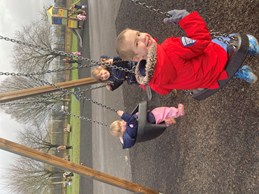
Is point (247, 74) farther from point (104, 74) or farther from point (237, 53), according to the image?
point (104, 74)

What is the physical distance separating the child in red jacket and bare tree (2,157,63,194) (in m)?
12.4

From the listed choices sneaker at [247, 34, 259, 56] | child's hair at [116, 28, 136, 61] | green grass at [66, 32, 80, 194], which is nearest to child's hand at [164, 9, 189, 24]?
child's hair at [116, 28, 136, 61]

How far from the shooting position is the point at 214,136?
397 centimetres

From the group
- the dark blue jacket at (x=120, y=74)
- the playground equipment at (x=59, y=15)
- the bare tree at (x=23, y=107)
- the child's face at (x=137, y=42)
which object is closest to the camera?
the child's face at (x=137, y=42)

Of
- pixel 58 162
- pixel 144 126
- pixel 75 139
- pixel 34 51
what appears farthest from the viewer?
pixel 34 51

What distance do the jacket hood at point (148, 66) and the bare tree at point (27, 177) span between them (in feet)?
40.5

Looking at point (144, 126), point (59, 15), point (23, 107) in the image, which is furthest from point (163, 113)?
point (23, 107)

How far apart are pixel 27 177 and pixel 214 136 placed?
1179cm

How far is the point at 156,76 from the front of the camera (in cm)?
278

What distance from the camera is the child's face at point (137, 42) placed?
267 cm

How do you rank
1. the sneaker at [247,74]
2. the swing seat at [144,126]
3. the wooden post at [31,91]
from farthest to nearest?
the wooden post at [31,91] → the swing seat at [144,126] → the sneaker at [247,74]

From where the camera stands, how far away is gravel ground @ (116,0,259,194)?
3.34m

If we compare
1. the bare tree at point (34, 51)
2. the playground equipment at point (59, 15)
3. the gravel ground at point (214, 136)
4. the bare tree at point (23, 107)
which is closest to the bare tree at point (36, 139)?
the bare tree at point (23, 107)

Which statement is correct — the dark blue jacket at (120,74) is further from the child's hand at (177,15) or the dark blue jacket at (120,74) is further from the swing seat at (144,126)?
the child's hand at (177,15)
